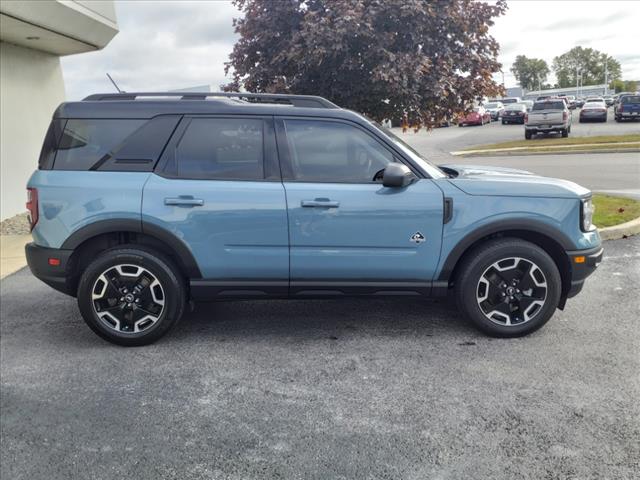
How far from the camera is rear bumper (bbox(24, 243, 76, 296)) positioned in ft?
13.9

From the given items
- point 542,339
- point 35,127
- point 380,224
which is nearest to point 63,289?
point 380,224

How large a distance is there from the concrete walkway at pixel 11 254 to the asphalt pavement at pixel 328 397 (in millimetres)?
2269

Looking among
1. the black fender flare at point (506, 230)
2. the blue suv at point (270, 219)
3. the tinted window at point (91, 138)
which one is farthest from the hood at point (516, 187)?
the tinted window at point (91, 138)

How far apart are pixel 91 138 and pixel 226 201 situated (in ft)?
3.87

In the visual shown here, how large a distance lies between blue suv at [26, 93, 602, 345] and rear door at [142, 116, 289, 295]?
0.01 meters

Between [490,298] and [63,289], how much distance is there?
11.0 ft

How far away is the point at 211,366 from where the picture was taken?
3.96 m

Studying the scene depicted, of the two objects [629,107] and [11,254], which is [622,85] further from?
[11,254]

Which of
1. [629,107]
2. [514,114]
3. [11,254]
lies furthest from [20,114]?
[514,114]

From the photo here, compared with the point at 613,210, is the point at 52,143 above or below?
above

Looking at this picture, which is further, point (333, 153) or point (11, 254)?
point (11, 254)

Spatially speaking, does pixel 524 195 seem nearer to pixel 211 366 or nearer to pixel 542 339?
pixel 542 339

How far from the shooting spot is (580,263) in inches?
167

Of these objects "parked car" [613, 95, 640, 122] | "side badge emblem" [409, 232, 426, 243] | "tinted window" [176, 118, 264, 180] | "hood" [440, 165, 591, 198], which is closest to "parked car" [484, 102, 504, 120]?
"parked car" [613, 95, 640, 122]
